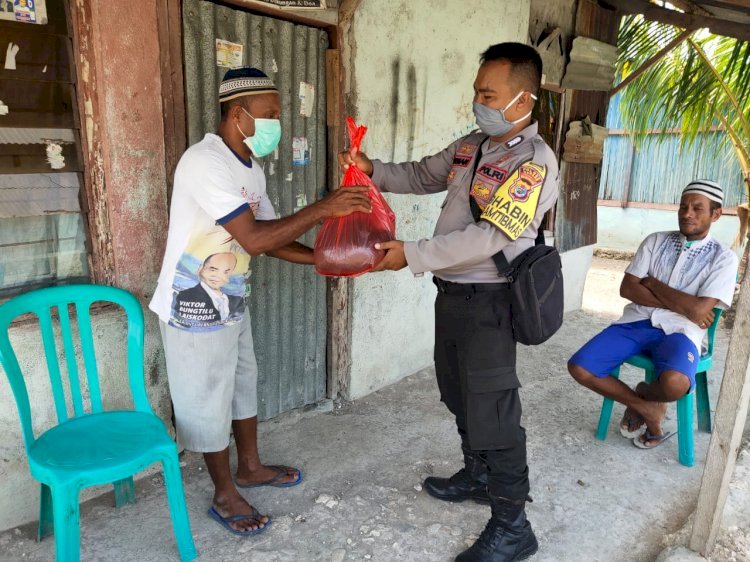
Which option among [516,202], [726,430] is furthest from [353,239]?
[726,430]

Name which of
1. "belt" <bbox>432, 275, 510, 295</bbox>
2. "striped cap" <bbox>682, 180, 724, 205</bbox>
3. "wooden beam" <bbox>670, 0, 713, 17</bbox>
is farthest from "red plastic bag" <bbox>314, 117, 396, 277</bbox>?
"wooden beam" <bbox>670, 0, 713, 17</bbox>

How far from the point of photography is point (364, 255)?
6.87 ft

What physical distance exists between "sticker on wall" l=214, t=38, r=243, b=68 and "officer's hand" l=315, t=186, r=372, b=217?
3.56 feet

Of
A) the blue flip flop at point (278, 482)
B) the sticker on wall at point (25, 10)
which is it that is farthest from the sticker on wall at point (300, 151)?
the blue flip flop at point (278, 482)

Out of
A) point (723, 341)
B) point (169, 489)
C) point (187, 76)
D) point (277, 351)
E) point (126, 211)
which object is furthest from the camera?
point (723, 341)

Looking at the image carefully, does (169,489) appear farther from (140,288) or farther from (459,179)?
(459,179)

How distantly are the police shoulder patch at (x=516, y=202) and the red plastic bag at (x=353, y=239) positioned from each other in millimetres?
Result: 414

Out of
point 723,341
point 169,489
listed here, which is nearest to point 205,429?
point 169,489

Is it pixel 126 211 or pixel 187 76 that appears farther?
pixel 187 76

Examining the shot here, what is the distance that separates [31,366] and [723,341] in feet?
18.2

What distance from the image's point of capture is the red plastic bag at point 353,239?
82.7 inches

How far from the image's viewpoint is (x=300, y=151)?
316 centimetres

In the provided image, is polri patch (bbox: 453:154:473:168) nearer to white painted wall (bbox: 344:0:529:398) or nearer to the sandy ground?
white painted wall (bbox: 344:0:529:398)

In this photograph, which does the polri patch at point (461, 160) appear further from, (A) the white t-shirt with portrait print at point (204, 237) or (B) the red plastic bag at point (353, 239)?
(A) the white t-shirt with portrait print at point (204, 237)
